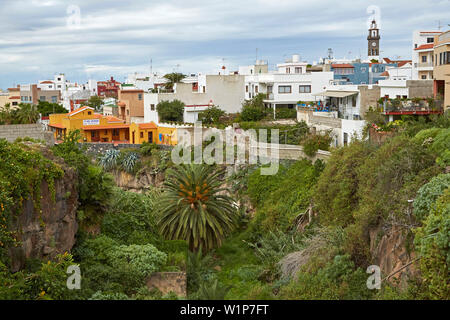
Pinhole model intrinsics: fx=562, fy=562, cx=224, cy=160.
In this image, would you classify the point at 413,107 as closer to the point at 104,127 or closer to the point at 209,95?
the point at 209,95

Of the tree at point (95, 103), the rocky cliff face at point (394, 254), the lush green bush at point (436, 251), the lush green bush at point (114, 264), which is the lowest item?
the lush green bush at point (114, 264)

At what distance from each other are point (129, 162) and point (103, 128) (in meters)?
11.4

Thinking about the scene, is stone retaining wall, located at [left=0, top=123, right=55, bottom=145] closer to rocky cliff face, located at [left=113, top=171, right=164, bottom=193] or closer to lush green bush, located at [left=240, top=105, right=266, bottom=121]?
rocky cliff face, located at [left=113, top=171, right=164, bottom=193]

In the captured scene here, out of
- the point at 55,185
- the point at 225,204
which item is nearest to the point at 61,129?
the point at 225,204

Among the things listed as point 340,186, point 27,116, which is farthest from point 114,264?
point 27,116

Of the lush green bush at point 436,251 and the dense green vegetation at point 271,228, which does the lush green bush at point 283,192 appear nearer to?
the dense green vegetation at point 271,228

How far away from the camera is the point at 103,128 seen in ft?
163

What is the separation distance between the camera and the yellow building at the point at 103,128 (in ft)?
157

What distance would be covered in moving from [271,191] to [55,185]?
15742 mm

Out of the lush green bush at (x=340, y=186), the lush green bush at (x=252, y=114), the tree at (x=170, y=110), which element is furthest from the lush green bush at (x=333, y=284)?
the tree at (x=170, y=110)

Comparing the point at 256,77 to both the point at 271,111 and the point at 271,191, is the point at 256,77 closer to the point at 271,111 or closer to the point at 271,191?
the point at 271,111

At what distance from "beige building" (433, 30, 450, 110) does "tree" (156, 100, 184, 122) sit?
22.6 meters

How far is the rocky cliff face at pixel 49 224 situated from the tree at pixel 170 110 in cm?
2912

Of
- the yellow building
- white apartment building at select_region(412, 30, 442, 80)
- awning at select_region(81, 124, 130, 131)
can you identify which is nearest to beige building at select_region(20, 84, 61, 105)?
the yellow building
